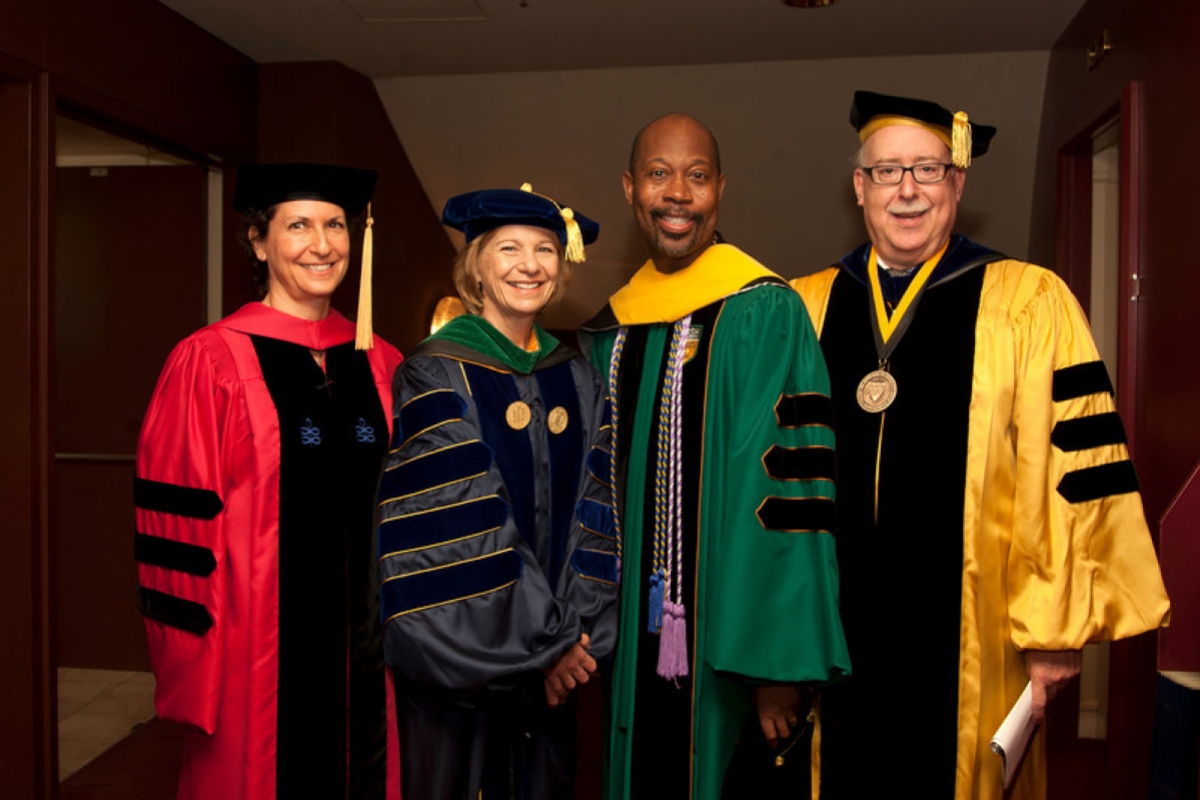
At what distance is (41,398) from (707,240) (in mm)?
2214

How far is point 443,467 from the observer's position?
6.63ft

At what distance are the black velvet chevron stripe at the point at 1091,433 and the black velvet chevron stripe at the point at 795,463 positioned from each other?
54cm

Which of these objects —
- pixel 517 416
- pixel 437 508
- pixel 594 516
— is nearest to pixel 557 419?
pixel 517 416

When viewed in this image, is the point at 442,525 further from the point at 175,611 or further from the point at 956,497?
the point at 956,497

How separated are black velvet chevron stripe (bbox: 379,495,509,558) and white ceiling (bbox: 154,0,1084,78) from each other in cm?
248

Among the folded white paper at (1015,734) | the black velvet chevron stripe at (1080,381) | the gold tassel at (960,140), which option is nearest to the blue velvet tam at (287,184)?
the gold tassel at (960,140)

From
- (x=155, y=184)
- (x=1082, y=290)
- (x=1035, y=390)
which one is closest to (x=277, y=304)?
(x=1035, y=390)

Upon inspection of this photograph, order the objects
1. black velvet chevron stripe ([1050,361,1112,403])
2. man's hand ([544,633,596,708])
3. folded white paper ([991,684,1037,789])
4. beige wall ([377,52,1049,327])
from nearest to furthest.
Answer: folded white paper ([991,684,1037,789]), man's hand ([544,633,596,708]), black velvet chevron stripe ([1050,361,1112,403]), beige wall ([377,52,1049,327])

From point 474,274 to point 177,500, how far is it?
2.72ft

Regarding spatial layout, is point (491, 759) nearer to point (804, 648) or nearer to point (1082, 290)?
point (804, 648)

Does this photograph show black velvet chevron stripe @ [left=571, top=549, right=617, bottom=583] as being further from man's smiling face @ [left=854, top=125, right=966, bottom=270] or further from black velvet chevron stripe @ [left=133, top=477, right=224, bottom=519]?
man's smiling face @ [left=854, top=125, right=966, bottom=270]

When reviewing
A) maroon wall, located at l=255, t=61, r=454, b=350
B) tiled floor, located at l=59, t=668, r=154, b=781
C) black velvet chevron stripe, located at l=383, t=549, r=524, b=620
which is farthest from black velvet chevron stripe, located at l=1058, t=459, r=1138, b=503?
tiled floor, located at l=59, t=668, r=154, b=781

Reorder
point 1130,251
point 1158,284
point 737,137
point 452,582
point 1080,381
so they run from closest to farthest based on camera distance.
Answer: point 452,582 → point 1080,381 → point 1158,284 → point 1130,251 → point 737,137

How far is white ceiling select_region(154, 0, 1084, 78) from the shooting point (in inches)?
150
